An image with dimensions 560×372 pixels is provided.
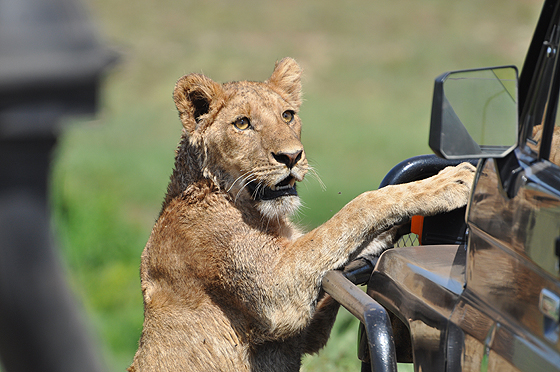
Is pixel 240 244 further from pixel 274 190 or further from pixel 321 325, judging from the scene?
pixel 321 325

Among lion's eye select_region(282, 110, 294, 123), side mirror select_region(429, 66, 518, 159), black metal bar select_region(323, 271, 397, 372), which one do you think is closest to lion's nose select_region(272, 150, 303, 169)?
lion's eye select_region(282, 110, 294, 123)

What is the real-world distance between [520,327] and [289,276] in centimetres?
149

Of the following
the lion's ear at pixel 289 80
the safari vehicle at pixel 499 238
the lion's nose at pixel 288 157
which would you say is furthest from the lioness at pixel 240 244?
the safari vehicle at pixel 499 238

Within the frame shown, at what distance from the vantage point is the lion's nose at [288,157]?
11.0 feet

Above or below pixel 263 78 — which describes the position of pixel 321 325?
above

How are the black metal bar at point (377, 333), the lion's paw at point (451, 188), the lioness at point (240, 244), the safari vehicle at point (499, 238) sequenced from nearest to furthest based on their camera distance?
the safari vehicle at point (499, 238) < the black metal bar at point (377, 333) < the lion's paw at point (451, 188) < the lioness at point (240, 244)

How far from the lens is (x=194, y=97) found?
11.8 feet

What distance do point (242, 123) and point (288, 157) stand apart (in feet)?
1.27

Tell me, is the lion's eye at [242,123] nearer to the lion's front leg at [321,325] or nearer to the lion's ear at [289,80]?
the lion's ear at [289,80]

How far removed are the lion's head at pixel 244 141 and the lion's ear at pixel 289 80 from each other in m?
0.26

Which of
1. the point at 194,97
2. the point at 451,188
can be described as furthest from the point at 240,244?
the point at 451,188

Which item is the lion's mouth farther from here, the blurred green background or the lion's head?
the blurred green background

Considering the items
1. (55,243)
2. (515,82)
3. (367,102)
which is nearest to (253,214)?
(515,82)

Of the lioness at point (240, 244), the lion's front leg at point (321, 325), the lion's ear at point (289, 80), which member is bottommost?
the lion's front leg at point (321, 325)
